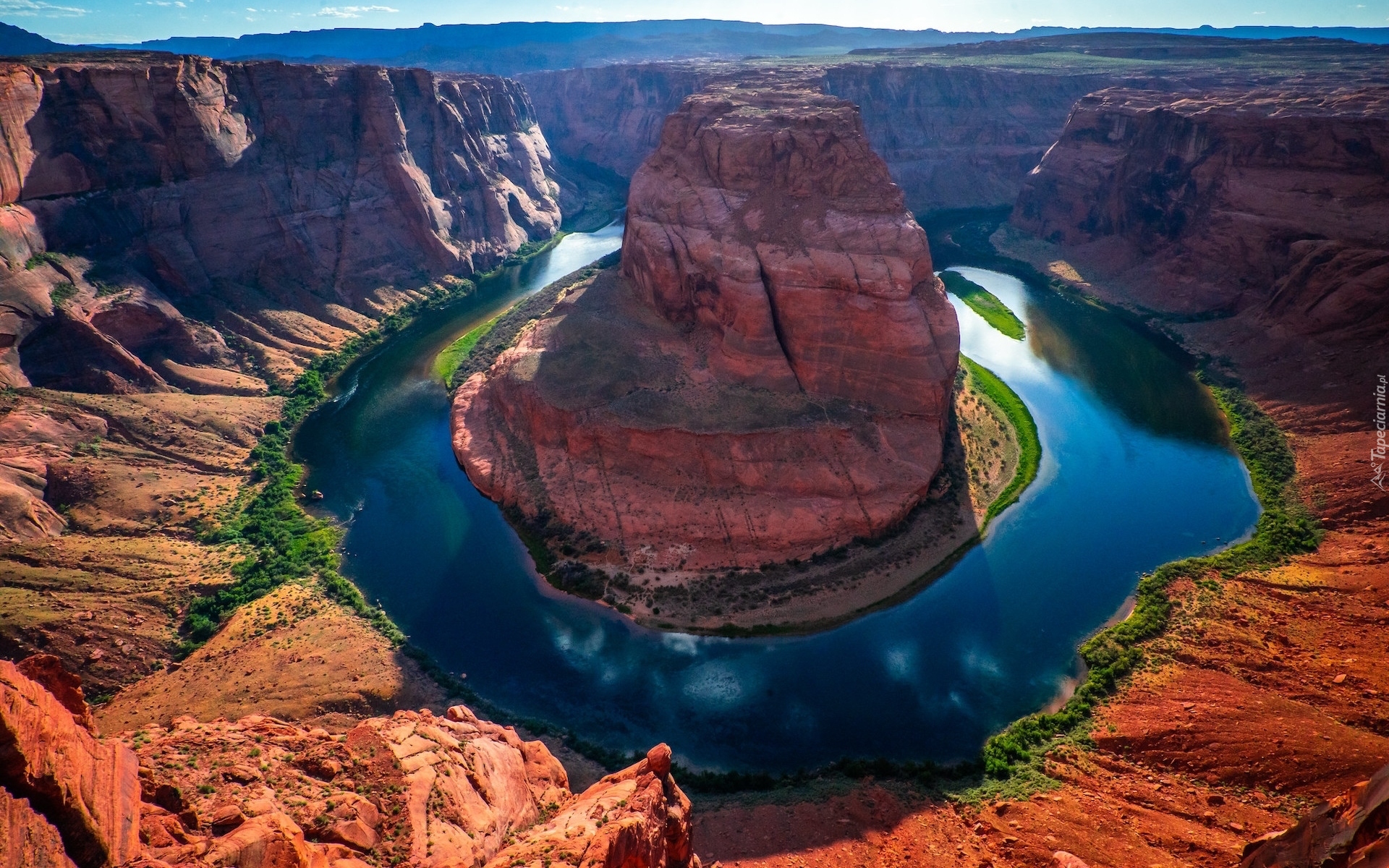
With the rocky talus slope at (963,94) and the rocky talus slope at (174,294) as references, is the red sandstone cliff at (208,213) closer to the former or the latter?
the rocky talus slope at (174,294)

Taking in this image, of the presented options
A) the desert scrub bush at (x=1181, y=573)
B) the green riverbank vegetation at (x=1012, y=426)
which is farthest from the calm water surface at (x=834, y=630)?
the desert scrub bush at (x=1181, y=573)

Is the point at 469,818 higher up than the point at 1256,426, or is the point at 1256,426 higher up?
the point at 1256,426

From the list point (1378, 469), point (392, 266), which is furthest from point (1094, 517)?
point (392, 266)

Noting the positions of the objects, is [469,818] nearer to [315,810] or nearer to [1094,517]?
[315,810]

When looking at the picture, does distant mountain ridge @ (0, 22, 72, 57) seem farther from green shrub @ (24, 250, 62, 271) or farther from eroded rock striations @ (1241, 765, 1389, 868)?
eroded rock striations @ (1241, 765, 1389, 868)

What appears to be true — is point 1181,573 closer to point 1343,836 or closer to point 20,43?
point 1343,836

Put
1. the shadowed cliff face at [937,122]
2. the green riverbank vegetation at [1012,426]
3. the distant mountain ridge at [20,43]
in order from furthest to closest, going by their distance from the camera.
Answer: the distant mountain ridge at [20,43]
the shadowed cliff face at [937,122]
the green riverbank vegetation at [1012,426]
